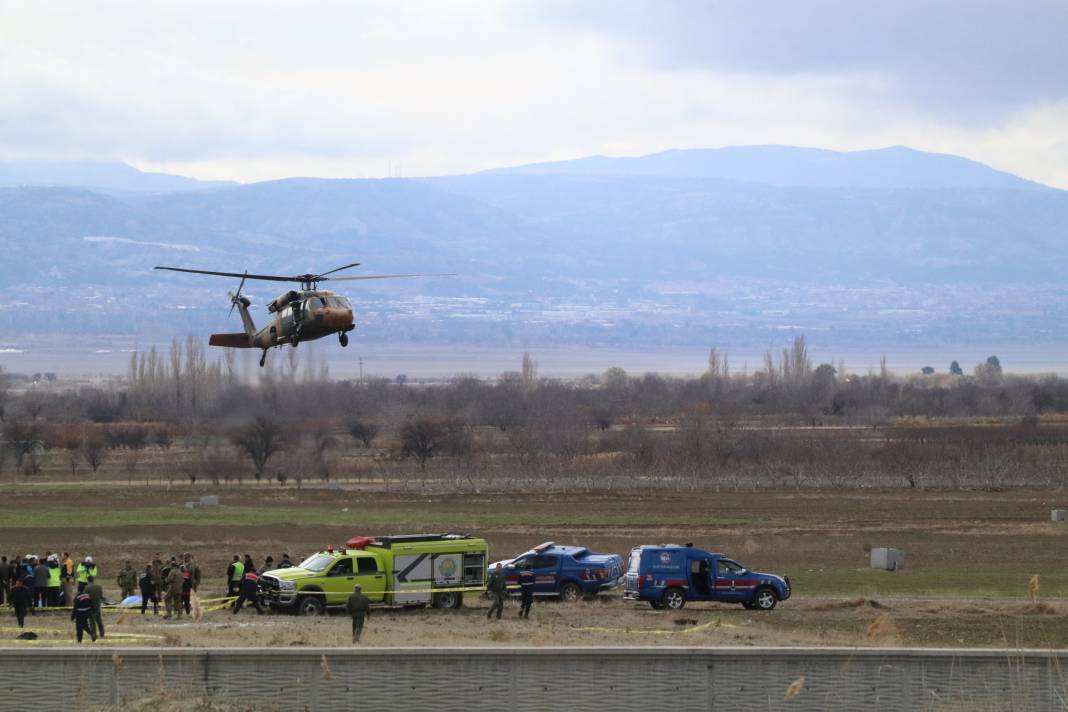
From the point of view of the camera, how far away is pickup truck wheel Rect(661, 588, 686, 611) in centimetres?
3356

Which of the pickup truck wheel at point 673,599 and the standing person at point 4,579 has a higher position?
the standing person at point 4,579

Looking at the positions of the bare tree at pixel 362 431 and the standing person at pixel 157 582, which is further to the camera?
the bare tree at pixel 362 431

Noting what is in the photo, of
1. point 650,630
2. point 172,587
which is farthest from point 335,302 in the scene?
point 650,630

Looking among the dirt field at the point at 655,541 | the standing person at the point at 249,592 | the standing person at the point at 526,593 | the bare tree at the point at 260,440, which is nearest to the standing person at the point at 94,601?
the dirt field at the point at 655,541

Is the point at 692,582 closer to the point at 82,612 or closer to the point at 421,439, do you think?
the point at 82,612

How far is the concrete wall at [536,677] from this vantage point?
17.9 m

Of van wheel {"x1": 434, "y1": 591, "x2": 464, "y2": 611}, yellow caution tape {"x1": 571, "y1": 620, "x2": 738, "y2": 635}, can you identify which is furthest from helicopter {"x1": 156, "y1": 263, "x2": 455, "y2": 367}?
yellow caution tape {"x1": 571, "y1": 620, "x2": 738, "y2": 635}

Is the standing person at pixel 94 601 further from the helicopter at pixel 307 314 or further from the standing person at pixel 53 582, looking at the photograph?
the helicopter at pixel 307 314

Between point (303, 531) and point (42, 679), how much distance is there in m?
37.1

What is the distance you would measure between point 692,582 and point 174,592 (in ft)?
39.1

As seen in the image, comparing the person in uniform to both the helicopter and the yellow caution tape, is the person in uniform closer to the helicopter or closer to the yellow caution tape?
the helicopter

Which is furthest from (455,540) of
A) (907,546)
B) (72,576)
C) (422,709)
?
(907,546)

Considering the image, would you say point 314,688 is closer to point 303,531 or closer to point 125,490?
point 303,531

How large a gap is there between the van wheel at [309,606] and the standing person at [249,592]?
851mm
